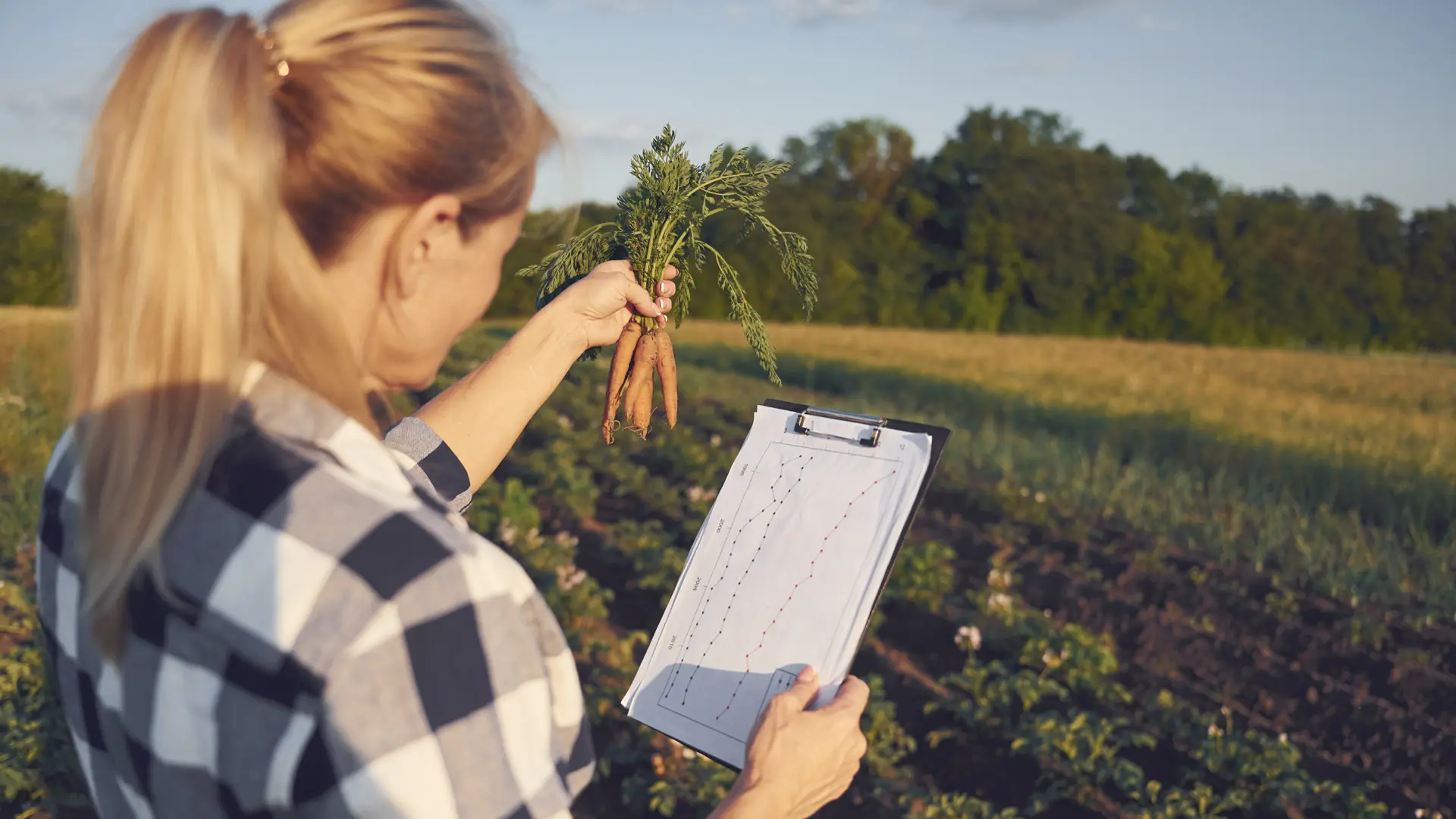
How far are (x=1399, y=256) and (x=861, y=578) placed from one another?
118 feet

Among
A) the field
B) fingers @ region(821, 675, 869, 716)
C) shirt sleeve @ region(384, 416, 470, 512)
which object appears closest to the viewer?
fingers @ region(821, 675, 869, 716)

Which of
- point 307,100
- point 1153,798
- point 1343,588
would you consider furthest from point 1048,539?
point 307,100

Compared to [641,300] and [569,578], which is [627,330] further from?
[569,578]

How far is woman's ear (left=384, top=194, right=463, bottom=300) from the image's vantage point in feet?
3.57

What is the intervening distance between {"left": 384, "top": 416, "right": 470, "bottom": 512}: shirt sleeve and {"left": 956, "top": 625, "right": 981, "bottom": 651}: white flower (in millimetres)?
2957

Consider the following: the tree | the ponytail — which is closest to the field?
the ponytail

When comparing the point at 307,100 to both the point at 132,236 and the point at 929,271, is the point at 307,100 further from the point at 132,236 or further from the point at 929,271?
the point at 929,271

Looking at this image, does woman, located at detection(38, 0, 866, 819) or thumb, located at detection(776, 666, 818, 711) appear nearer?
woman, located at detection(38, 0, 866, 819)

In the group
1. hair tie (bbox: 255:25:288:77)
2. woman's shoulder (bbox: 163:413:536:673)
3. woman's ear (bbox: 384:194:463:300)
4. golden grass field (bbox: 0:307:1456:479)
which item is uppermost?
hair tie (bbox: 255:25:288:77)

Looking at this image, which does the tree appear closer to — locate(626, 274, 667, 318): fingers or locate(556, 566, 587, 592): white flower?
locate(556, 566, 587, 592): white flower

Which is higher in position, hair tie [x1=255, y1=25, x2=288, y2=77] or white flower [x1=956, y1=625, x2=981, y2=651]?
hair tie [x1=255, y1=25, x2=288, y2=77]

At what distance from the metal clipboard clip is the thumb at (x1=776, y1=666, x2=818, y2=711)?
0.40m

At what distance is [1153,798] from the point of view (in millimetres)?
3449

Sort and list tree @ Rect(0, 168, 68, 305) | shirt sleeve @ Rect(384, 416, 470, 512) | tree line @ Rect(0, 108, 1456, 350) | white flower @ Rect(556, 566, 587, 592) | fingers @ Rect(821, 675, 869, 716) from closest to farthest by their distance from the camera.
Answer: fingers @ Rect(821, 675, 869, 716) < shirt sleeve @ Rect(384, 416, 470, 512) < white flower @ Rect(556, 566, 587, 592) < tree @ Rect(0, 168, 68, 305) < tree line @ Rect(0, 108, 1456, 350)
